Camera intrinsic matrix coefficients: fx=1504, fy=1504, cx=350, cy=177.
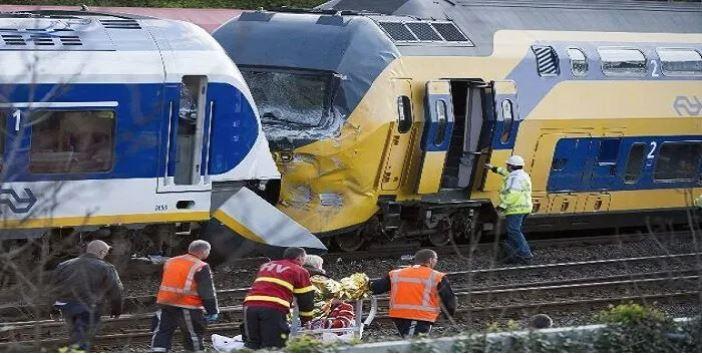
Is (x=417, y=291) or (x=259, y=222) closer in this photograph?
(x=417, y=291)

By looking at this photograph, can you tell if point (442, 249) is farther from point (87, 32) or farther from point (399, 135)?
point (87, 32)

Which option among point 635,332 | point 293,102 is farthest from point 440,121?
point 635,332

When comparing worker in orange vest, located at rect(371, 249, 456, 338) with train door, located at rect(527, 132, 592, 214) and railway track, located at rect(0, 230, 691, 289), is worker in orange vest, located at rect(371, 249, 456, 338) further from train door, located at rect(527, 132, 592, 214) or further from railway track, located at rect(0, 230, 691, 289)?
train door, located at rect(527, 132, 592, 214)

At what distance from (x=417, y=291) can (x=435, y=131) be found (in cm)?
619

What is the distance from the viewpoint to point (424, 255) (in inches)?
506

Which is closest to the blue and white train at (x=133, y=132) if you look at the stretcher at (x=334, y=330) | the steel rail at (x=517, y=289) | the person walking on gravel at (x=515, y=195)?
the steel rail at (x=517, y=289)

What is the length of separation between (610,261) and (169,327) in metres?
9.05

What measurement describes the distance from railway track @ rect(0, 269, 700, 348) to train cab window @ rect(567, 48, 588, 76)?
9.80ft

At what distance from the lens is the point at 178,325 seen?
1234cm

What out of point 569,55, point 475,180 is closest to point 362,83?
point 475,180

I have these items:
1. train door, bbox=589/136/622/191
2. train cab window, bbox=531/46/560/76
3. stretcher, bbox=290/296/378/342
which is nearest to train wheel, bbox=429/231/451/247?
train door, bbox=589/136/622/191

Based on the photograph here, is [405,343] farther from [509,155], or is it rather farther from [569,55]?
[569,55]

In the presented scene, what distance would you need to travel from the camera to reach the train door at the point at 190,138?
16062 mm

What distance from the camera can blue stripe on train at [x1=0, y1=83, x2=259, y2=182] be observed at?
14828 mm
